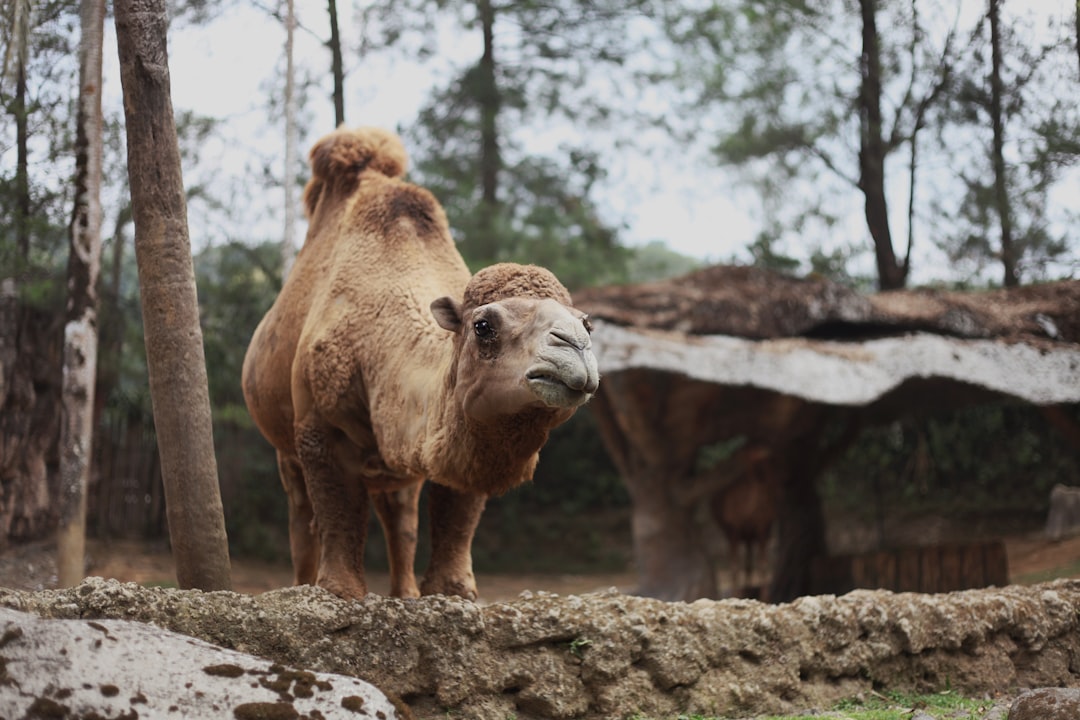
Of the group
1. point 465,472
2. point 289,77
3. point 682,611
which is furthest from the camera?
point 289,77

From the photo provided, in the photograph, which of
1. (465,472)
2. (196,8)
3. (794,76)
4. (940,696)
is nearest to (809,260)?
(794,76)

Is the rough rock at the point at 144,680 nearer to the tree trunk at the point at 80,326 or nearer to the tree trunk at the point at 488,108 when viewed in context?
the tree trunk at the point at 80,326

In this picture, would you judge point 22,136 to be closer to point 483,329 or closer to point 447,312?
point 447,312

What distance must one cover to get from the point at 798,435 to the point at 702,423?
131cm

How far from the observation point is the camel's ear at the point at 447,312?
4449 mm

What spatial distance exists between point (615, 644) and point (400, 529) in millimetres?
2113

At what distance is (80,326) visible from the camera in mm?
9234

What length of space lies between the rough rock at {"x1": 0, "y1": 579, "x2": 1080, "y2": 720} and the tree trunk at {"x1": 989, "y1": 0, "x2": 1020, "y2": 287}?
9.14 metres

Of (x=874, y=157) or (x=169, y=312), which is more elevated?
(x=874, y=157)

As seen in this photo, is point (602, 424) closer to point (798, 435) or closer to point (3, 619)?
point (798, 435)

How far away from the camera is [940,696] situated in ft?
17.3

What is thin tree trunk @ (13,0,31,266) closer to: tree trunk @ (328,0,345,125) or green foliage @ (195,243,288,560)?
tree trunk @ (328,0,345,125)

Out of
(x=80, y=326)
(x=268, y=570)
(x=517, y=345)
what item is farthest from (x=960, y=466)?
(x=517, y=345)

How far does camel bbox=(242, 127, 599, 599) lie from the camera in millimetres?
4062
